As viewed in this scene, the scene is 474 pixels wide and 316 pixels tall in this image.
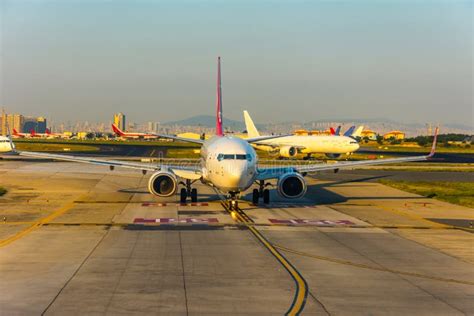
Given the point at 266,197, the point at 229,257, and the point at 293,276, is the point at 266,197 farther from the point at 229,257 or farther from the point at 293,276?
the point at 293,276

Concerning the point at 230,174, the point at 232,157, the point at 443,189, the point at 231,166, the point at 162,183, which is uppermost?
the point at 232,157

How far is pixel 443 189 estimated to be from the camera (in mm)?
54906

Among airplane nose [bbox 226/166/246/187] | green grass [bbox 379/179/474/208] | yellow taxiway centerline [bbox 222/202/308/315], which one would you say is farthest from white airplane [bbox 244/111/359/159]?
yellow taxiway centerline [bbox 222/202/308/315]

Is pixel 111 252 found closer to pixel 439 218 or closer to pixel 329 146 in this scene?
pixel 439 218

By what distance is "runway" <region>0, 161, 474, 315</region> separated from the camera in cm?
1631

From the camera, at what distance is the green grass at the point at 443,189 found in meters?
46.7

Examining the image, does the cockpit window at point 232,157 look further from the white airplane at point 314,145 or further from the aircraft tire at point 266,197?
the white airplane at point 314,145

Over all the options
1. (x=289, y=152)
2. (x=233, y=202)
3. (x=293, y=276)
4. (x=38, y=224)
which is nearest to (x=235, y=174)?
(x=233, y=202)

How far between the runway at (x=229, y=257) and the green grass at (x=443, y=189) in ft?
14.0

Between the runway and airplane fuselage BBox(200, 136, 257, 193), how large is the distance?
177 cm

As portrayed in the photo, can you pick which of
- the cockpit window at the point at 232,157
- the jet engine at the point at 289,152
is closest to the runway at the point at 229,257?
the cockpit window at the point at 232,157

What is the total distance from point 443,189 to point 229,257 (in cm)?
3705

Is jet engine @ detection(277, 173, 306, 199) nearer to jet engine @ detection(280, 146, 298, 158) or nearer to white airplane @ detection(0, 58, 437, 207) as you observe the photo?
white airplane @ detection(0, 58, 437, 207)

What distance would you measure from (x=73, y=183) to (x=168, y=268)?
3637 cm
